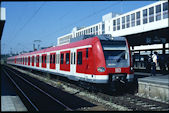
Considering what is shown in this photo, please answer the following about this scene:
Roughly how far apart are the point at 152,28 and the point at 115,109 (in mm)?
8188

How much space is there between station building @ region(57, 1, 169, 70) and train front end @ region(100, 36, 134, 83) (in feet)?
13.0

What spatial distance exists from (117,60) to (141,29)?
18.1 ft

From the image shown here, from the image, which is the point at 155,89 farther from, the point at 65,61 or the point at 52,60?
the point at 52,60

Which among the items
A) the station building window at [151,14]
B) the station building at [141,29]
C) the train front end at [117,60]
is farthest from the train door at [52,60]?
the station building window at [151,14]

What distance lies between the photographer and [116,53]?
11.0m

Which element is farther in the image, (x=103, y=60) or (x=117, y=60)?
(x=117, y=60)

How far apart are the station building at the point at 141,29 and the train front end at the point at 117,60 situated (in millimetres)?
3966

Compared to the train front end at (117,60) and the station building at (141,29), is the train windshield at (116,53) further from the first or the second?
the station building at (141,29)

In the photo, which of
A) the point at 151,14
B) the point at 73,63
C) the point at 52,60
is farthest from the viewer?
the point at 151,14

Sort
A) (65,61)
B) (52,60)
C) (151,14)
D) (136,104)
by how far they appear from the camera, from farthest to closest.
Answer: (151,14) < (52,60) < (65,61) < (136,104)

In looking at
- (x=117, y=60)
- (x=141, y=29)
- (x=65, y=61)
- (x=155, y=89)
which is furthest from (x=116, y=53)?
(x=141, y=29)

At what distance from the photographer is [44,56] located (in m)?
22.4

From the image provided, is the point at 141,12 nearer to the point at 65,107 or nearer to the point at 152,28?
the point at 152,28

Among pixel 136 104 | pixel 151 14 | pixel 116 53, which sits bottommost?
pixel 136 104
